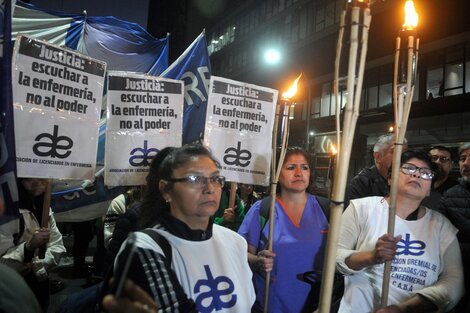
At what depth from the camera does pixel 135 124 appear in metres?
3.77

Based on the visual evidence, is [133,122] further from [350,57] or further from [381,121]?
[381,121]

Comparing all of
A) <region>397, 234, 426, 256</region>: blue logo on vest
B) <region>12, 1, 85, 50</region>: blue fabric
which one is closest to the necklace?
<region>397, 234, 426, 256</region>: blue logo on vest

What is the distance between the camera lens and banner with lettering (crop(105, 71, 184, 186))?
371 centimetres

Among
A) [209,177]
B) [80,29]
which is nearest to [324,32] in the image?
[80,29]

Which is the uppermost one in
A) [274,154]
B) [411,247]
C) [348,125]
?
[348,125]

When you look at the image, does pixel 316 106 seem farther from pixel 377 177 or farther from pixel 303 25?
pixel 377 177

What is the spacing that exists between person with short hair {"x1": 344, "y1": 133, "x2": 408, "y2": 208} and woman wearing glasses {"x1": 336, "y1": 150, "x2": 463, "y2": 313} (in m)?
1.09

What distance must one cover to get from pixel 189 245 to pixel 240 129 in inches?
84.9

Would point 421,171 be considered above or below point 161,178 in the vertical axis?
above

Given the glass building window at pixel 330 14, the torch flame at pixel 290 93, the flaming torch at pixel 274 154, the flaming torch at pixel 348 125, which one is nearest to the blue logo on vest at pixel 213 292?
the flaming torch at pixel 348 125

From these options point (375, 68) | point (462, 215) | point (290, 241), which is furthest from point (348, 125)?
point (375, 68)

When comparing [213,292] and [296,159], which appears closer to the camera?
[213,292]

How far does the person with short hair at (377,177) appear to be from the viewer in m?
3.73

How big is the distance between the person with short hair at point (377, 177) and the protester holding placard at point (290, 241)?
2.75 feet
